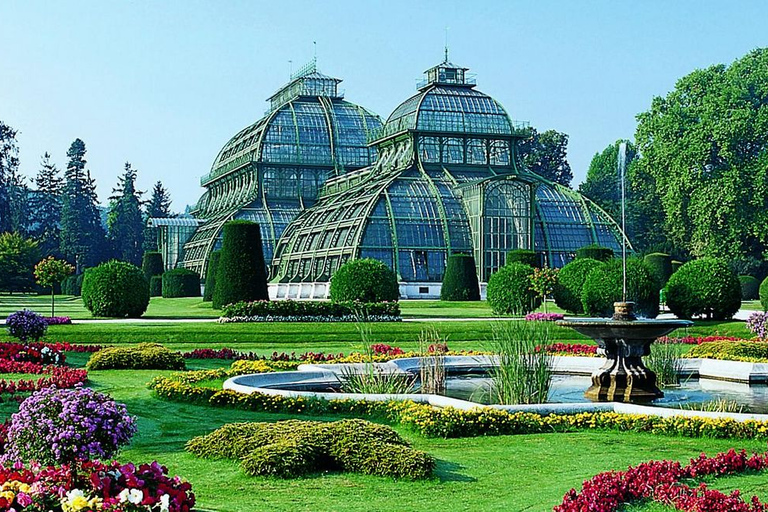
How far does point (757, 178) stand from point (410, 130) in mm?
20745

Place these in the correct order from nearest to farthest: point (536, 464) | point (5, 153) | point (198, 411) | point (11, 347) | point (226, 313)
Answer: point (536, 464), point (198, 411), point (11, 347), point (226, 313), point (5, 153)

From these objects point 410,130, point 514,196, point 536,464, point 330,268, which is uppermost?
point 410,130

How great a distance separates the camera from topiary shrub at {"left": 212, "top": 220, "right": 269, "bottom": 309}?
1443 inches

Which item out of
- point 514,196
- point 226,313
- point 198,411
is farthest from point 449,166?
point 198,411

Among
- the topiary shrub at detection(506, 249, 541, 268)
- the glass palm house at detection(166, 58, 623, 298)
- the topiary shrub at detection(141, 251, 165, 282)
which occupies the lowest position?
the topiary shrub at detection(506, 249, 541, 268)

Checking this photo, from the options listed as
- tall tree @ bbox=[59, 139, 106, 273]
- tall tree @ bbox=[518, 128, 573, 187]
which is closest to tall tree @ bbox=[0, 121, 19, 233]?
tall tree @ bbox=[59, 139, 106, 273]

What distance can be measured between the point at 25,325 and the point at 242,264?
14.1 metres

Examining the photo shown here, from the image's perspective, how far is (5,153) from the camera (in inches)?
3536

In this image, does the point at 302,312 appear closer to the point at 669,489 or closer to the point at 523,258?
the point at 523,258

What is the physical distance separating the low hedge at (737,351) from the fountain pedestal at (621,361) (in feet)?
16.9

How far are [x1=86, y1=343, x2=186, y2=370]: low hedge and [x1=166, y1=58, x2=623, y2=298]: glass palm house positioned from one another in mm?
33369

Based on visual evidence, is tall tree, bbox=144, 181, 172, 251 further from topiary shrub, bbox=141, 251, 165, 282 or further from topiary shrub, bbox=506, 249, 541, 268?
topiary shrub, bbox=506, 249, 541, 268

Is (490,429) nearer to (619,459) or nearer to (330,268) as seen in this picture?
(619,459)

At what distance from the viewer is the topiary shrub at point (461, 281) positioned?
48125 mm
